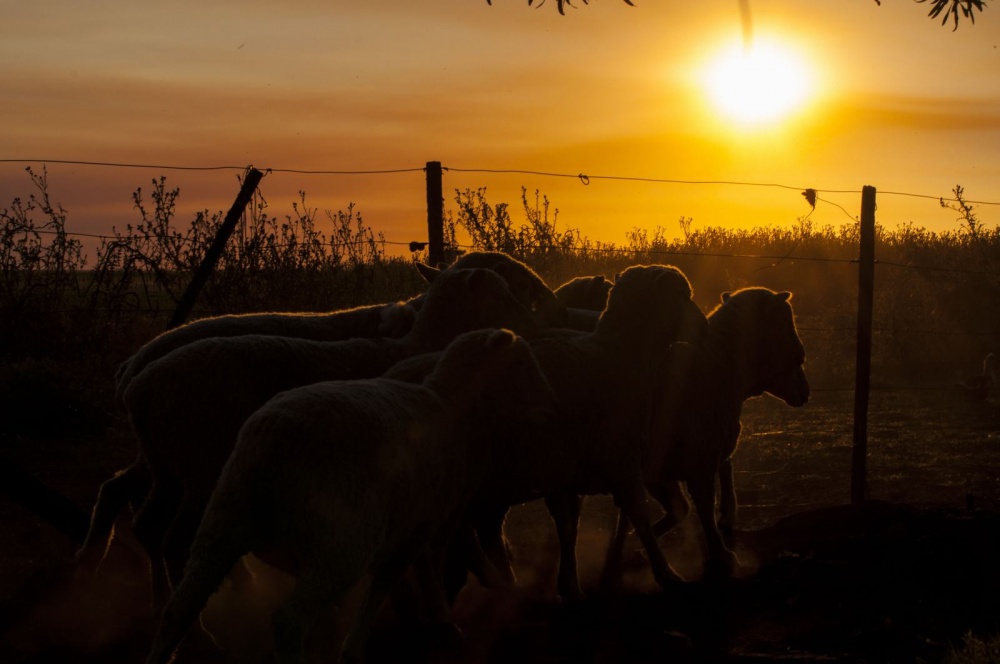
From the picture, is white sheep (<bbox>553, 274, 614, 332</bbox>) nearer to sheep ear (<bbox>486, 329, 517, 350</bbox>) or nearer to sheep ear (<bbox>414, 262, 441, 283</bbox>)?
sheep ear (<bbox>414, 262, 441, 283</bbox>)

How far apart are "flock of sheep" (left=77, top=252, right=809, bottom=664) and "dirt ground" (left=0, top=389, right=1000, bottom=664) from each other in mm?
262

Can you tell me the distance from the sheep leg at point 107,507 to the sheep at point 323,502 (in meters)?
1.57

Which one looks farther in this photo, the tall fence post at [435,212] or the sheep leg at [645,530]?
the tall fence post at [435,212]

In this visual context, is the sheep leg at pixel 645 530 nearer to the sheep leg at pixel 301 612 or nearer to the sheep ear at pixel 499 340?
the sheep ear at pixel 499 340

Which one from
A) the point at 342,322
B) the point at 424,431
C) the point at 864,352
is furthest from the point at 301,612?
the point at 864,352

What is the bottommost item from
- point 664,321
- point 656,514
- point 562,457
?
point 656,514

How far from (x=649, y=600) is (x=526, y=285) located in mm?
2238

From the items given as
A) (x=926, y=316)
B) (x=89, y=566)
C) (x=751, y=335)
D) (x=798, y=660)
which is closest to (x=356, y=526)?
(x=798, y=660)

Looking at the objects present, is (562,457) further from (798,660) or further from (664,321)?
(798,660)

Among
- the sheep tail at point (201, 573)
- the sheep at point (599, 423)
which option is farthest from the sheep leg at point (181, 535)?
the sheep at point (599, 423)

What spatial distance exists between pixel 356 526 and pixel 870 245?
7451 millimetres

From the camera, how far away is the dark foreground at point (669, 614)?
5406 mm

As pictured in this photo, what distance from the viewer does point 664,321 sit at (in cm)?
733

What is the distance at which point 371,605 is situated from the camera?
16.8 ft
